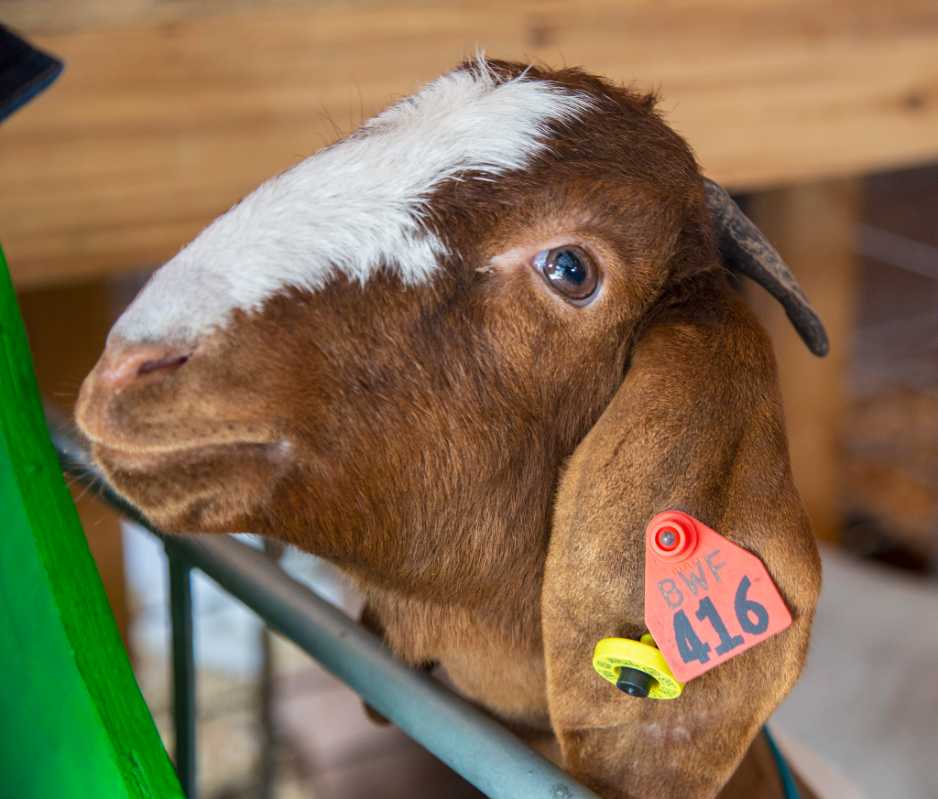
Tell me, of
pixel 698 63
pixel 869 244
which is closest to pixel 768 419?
pixel 698 63

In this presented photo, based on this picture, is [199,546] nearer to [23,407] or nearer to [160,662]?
[23,407]

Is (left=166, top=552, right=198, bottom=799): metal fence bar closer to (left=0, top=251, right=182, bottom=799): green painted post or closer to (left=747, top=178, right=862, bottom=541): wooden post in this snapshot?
(left=0, top=251, right=182, bottom=799): green painted post

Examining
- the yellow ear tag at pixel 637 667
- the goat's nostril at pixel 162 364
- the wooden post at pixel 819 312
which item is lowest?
the wooden post at pixel 819 312

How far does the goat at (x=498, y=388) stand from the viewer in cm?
82

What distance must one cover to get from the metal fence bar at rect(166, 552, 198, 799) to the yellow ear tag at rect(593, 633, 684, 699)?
385 millimetres

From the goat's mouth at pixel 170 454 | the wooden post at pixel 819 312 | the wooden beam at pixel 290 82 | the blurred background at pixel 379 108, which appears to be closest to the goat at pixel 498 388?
the goat's mouth at pixel 170 454

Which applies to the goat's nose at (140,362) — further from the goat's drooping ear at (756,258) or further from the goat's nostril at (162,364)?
the goat's drooping ear at (756,258)

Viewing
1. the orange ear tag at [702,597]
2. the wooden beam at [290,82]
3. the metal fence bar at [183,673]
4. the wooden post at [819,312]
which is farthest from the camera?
the wooden post at [819,312]

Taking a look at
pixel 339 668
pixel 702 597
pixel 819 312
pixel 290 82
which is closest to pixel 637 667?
pixel 702 597

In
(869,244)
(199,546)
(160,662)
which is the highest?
(199,546)

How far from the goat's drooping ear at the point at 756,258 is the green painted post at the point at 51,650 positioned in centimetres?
61

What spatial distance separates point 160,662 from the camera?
3023 mm

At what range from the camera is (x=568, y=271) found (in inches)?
35.6

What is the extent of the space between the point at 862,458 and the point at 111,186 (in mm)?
2417
